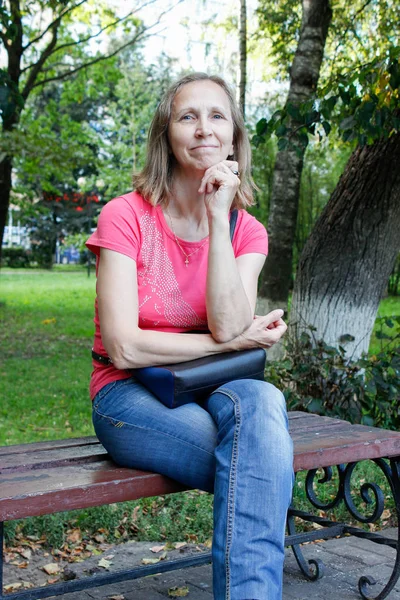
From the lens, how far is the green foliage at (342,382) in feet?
16.1

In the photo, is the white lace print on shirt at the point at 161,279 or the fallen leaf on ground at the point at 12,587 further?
the fallen leaf on ground at the point at 12,587

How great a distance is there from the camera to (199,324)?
2855mm

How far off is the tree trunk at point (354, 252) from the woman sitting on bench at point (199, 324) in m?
2.37

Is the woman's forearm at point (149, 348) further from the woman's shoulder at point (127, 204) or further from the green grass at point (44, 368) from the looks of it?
the green grass at point (44, 368)

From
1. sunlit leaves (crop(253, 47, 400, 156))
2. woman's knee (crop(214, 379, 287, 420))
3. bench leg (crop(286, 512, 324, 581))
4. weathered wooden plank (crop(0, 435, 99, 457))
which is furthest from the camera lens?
sunlit leaves (crop(253, 47, 400, 156))

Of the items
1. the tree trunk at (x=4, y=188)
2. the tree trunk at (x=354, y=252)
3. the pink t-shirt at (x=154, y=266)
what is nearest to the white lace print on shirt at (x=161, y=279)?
the pink t-shirt at (x=154, y=266)

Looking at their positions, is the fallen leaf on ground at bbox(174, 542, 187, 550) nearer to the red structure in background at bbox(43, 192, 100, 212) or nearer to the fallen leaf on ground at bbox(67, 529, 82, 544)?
the fallen leaf on ground at bbox(67, 529, 82, 544)

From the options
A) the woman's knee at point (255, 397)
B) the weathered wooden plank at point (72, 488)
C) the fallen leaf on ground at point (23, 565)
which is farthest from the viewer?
the fallen leaf on ground at point (23, 565)

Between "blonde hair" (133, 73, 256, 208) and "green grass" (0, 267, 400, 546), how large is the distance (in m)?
1.85

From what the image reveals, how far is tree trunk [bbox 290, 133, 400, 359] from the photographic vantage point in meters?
5.32

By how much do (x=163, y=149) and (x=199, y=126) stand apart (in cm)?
18

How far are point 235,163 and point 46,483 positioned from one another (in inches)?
54.1

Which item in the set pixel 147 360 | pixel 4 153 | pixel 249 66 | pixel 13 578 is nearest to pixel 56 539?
pixel 13 578

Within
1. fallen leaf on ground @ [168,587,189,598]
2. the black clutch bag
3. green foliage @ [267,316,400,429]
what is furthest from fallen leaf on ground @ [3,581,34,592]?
green foliage @ [267,316,400,429]
